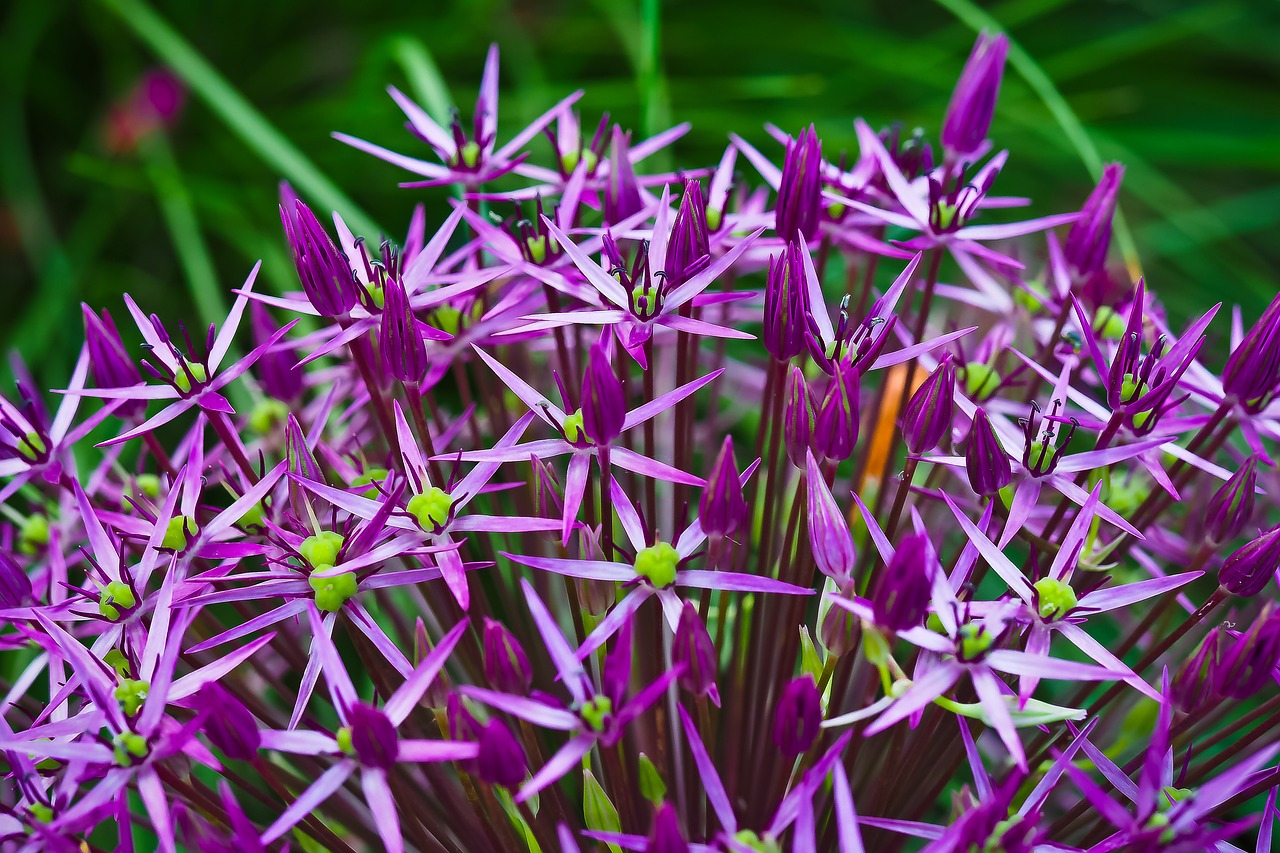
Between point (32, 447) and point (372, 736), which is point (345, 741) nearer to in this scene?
point (372, 736)

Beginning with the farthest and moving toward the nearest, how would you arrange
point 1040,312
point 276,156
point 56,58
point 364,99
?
1. point 56,58
2. point 364,99
3. point 276,156
4. point 1040,312

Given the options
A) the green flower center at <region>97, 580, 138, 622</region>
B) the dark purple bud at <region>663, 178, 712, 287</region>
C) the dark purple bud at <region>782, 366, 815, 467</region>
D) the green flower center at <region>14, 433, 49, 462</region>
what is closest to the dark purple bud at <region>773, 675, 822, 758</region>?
the dark purple bud at <region>782, 366, 815, 467</region>

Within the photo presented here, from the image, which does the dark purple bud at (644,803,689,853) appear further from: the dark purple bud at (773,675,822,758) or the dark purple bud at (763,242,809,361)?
the dark purple bud at (763,242,809,361)

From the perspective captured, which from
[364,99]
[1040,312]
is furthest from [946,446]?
[364,99]

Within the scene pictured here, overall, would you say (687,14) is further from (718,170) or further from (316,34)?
(718,170)

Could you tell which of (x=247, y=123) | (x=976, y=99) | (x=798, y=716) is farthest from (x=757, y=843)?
(x=247, y=123)
